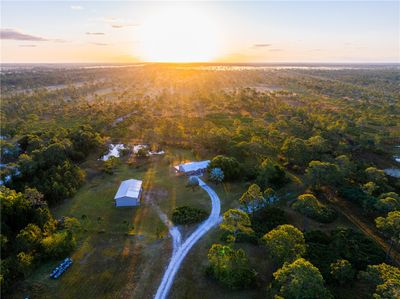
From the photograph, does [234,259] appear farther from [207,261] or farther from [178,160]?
[178,160]

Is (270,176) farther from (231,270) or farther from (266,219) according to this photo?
(231,270)

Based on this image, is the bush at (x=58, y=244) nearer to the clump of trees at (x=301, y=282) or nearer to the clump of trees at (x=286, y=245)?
the clump of trees at (x=286, y=245)

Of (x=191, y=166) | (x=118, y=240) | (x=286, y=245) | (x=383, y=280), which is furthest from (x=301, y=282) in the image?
(x=191, y=166)

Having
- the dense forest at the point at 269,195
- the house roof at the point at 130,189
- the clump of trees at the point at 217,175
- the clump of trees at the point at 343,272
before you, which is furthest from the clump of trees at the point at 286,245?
the house roof at the point at 130,189

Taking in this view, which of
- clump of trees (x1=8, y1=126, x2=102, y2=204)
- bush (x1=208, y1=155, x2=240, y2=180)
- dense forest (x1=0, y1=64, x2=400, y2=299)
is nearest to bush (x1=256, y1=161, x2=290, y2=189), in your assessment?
dense forest (x1=0, y1=64, x2=400, y2=299)

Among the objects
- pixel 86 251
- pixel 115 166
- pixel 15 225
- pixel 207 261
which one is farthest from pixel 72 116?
pixel 207 261
